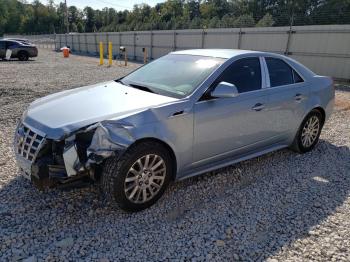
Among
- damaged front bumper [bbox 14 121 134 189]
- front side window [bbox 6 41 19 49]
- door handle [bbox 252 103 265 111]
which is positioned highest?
front side window [bbox 6 41 19 49]

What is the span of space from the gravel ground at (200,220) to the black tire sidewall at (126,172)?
0.33 feet

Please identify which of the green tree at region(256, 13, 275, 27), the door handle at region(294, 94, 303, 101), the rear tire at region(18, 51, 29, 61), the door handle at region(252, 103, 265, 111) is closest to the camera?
the door handle at region(252, 103, 265, 111)

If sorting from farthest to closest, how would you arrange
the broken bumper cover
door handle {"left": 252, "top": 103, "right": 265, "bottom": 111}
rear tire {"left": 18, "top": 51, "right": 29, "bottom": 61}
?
1. rear tire {"left": 18, "top": 51, "right": 29, "bottom": 61}
2. door handle {"left": 252, "top": 103, "right": 265, "bottom": 111}
3. the broken bumper cover

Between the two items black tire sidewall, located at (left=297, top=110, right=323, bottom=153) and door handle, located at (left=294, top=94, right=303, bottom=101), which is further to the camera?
black tire sidewall, located at (left=297, top=110, right=323, bottom=153)

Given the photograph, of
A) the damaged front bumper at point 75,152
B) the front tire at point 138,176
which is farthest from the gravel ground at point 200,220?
the damaged front bumper at point 75,152

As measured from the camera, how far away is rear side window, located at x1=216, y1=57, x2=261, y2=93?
3.74 meters

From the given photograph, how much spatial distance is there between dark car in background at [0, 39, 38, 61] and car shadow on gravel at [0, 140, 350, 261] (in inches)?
763

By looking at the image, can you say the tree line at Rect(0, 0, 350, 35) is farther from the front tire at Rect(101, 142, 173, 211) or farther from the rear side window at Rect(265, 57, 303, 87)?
the front tire at Rect(101, 142, 173, 211)

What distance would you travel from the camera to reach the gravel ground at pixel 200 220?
2668mm

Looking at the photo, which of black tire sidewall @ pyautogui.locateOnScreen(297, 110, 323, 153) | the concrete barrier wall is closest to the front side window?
the concrete barrier wall

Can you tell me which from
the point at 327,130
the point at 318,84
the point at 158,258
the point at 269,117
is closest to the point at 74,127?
the point at 158,258

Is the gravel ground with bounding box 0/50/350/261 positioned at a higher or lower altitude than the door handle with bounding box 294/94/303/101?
lower

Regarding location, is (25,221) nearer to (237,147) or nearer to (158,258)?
(158,258)

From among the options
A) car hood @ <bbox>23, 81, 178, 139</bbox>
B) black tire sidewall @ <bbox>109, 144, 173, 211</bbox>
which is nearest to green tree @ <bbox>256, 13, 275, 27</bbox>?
car hood @ <bbox>23, 81, 178, 139</bbox>
